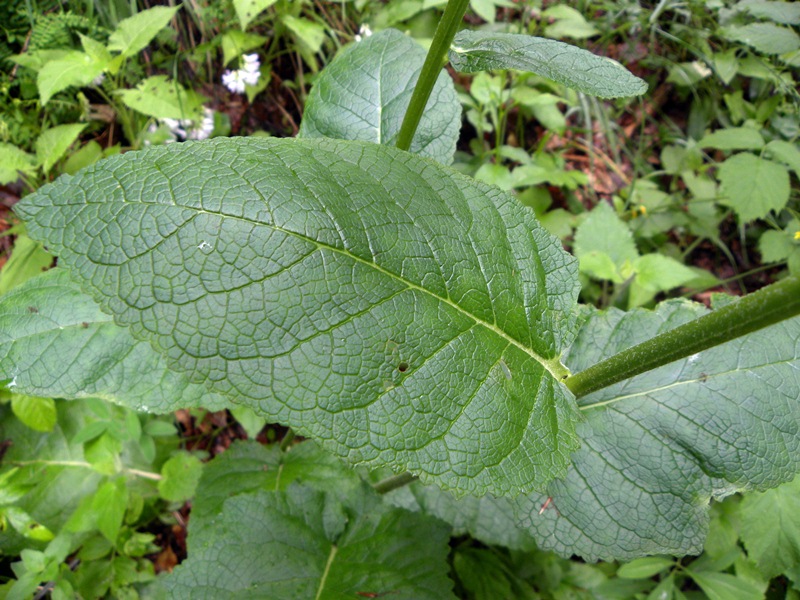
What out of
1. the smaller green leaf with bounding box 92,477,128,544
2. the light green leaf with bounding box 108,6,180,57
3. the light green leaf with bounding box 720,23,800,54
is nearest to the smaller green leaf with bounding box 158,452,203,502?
the smaller green leaf with bounding box 92,477,128,544

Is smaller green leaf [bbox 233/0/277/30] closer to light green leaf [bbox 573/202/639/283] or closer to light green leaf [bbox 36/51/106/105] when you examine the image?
light green leaf [bbox 36/51/106/105]

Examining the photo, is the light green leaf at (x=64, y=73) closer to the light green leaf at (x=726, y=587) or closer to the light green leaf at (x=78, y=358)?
the light green leaf at (x=78, y=358)

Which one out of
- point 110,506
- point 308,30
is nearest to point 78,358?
point 110,506

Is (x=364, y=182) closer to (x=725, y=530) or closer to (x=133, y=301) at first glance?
(x=133, y=301)

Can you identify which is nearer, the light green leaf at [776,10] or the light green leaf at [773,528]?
the light green leaf at [773,528]

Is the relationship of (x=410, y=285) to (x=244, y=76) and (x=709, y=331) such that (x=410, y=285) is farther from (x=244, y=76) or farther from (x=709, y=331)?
(x=244, y=76)

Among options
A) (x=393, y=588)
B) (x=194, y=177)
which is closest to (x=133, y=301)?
(x=194, y=177)

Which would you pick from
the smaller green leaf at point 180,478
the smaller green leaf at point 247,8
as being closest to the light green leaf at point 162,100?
the smaller green leaf at point 247,8
